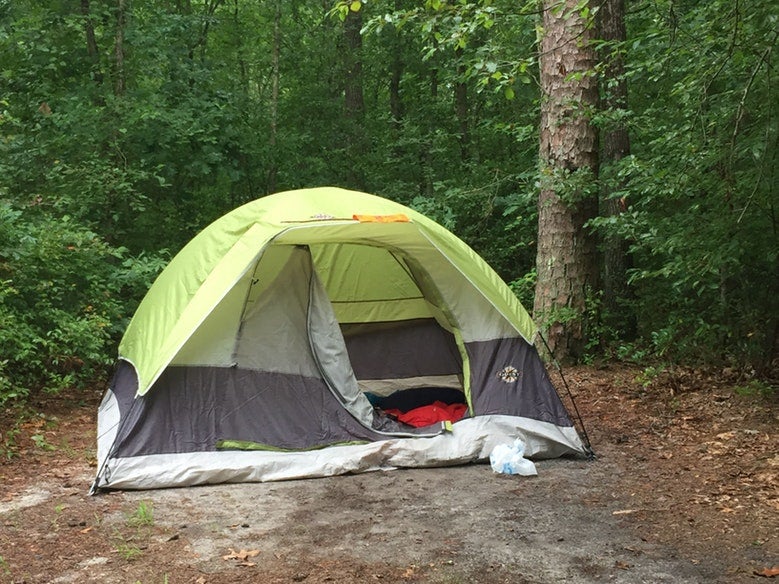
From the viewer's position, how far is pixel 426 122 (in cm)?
1302

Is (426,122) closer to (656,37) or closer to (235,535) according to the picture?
(656,37)

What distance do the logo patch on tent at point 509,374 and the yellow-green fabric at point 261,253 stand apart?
29 centimetres

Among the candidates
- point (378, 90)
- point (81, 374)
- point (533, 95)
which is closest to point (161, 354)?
point (81, 374)

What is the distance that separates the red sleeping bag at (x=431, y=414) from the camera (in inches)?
220

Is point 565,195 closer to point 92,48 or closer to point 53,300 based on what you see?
point 53,300

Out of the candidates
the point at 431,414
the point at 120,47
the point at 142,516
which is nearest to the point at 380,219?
the point at 431,414

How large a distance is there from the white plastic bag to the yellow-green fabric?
2.83 ft

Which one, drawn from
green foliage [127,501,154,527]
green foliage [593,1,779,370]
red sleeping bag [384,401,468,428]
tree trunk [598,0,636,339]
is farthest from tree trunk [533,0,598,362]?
green foliage [127,501,154,527]

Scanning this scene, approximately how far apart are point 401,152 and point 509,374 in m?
7.57

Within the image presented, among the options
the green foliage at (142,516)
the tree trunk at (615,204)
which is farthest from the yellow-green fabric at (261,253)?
the tree trunk at (615,204)

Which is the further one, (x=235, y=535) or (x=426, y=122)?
(x=426, y=122)

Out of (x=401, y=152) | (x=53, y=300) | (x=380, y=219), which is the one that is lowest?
(x=53, y=300)

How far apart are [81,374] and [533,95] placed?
7831mm

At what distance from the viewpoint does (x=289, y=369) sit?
17.0 feet
